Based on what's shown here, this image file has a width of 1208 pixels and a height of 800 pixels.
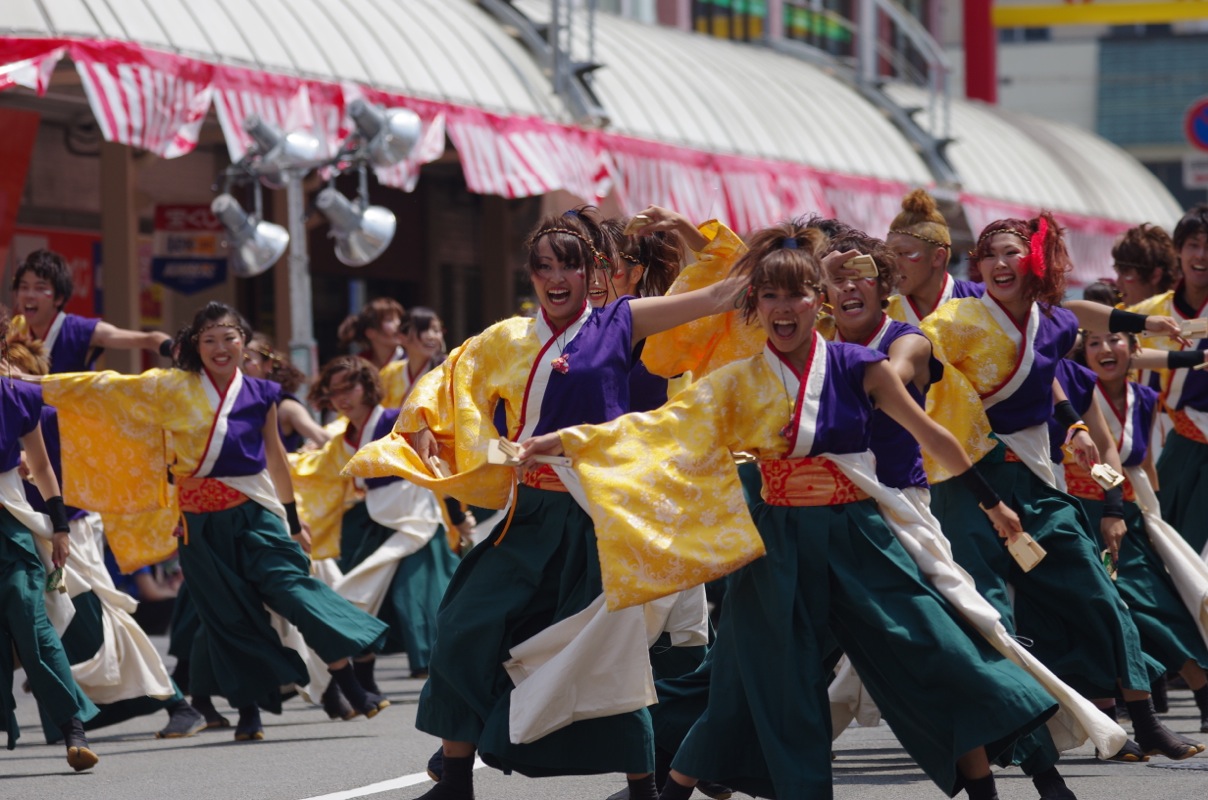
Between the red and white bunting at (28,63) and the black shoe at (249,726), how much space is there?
3.90 meters

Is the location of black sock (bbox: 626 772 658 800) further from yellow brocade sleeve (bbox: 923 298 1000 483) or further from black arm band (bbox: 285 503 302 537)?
black arm band (bbox: 285 503 302 537)

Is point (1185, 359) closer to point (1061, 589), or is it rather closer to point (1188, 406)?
point (1188, 406)

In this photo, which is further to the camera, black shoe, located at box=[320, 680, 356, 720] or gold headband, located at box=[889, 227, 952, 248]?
black shoe, located at box=[320, 680, 356, 720]

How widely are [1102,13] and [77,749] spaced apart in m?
27.8

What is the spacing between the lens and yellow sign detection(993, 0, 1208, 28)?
101 feet

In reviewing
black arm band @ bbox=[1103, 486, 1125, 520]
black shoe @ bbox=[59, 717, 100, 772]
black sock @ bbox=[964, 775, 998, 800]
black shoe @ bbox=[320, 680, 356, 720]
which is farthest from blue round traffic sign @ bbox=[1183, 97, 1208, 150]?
black sock @ bbox=[964, 775, 998, 800]

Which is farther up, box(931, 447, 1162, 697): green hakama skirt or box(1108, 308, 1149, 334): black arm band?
box(1108, 308, 1149, 334): black arm band

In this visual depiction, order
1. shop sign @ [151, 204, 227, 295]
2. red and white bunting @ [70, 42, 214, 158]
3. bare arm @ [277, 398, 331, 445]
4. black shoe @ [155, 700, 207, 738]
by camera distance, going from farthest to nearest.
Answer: shop sign @ [151, 204, 227, 295], red and white bunting @ [70, 42, 214, 158], bare arm @ [277, 398, 331, 445], black shoe @ [155, 700, 207, 738]

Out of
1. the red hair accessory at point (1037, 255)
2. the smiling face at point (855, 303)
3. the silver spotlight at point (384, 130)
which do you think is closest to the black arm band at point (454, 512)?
the silver spotlight at point (384, 130)

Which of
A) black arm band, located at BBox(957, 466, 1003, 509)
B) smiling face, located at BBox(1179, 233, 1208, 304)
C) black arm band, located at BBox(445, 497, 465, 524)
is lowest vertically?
black arm band, located at BBox(445, 497, 465, 524)

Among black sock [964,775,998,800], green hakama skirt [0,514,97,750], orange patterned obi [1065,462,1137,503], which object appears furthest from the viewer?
orange patterned obi [1065,462,1137,503]

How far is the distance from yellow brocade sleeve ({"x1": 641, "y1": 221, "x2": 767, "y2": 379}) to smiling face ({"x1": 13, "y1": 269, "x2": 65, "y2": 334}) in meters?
3.46

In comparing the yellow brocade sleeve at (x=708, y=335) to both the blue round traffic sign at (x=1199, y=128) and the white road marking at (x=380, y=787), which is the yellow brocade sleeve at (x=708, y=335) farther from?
the blue round traffic sign at (x=1199, y=128)

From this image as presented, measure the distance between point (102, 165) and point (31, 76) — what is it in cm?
367
